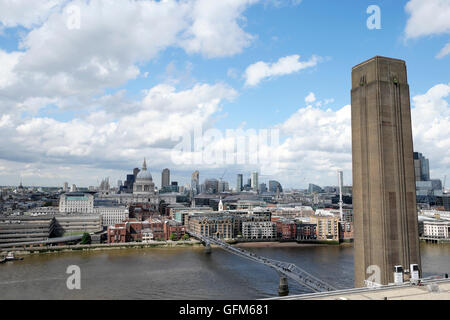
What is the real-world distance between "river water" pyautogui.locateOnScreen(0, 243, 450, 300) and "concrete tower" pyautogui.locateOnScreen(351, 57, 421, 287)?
5.68 m

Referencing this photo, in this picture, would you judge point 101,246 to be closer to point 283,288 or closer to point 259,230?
point 259,230

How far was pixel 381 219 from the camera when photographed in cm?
1452

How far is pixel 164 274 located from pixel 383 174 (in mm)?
16067

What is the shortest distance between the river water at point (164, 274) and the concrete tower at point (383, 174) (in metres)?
5.68

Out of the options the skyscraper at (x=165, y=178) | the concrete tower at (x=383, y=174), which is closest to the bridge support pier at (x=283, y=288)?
the concrete tower at (x=383, y=174)

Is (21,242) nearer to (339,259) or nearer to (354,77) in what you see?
(339,259)

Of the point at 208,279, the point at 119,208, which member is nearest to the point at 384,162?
the point at 208,279

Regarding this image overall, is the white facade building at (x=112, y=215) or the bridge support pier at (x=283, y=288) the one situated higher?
the white facade building at (x=112, y=215)

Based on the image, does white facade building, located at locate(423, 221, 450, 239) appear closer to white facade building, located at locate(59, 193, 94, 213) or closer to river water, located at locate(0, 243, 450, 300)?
river water, located at locate(0, 243, 450, 300)

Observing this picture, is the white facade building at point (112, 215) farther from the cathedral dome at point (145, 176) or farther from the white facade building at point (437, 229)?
the white facade building at point (437, 229)

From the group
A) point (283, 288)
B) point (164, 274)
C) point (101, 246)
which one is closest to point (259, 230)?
point (101, 246)

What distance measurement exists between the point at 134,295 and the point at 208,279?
5.63 metres

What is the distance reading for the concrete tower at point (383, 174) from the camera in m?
14.6
